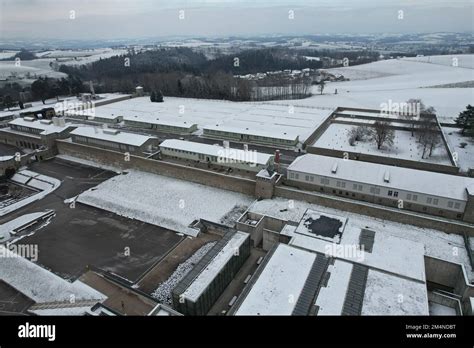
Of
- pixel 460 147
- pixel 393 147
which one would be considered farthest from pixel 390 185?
pixel 460 147

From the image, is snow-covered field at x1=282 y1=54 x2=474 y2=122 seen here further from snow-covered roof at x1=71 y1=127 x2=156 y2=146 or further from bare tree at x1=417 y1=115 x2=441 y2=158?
snow-covered roof at x1=71 y1=127 x2=156 y2=146

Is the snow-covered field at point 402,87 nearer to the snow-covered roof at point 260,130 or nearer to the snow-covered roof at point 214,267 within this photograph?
the snow-covered roof at point 260,130

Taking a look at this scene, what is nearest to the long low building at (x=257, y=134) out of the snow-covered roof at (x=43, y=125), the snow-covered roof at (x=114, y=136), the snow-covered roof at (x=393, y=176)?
the snow-covered roof at (x=114, y=136)

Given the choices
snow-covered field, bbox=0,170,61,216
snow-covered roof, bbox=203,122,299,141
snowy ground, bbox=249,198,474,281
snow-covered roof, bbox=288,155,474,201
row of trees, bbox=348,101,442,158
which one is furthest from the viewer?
snow-covered roof, bbox=203,122,299,141

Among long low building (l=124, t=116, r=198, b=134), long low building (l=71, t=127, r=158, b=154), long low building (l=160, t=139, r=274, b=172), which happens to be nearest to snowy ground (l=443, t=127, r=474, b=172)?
long low building (l=160, t=139, r=274, b=172)

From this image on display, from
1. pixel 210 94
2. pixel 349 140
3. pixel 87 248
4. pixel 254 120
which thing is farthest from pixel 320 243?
pixel 210 94
